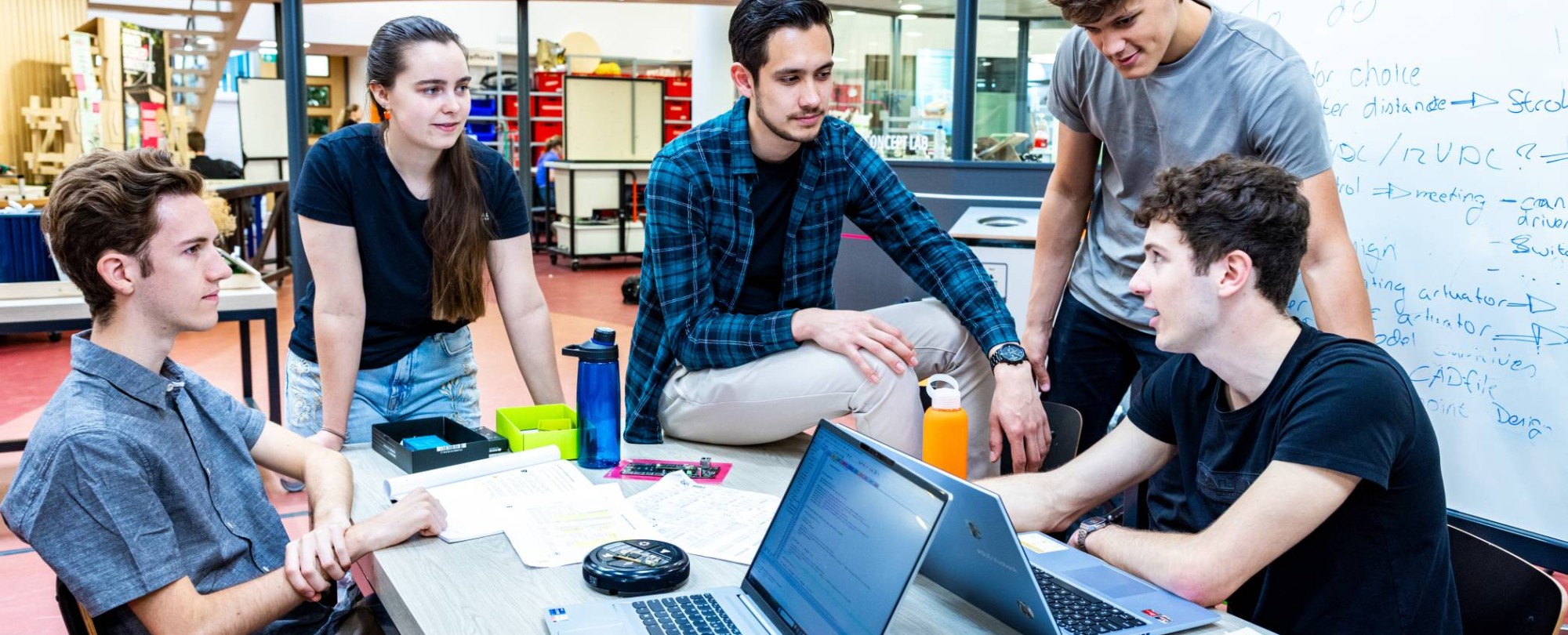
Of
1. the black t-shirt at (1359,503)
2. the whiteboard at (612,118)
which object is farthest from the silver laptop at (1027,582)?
the whiteboard at (612,118)

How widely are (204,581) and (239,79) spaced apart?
9.75 meters

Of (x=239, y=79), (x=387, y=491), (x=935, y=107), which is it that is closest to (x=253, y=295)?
(x=387, y=491)

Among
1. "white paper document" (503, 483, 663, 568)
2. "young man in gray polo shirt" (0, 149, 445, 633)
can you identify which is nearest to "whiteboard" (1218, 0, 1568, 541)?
"white paper document" (503, 483, 663, 568)

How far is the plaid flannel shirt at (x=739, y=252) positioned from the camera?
79.8 inches

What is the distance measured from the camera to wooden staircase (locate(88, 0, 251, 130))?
10.4 m

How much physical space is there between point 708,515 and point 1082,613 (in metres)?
0.56

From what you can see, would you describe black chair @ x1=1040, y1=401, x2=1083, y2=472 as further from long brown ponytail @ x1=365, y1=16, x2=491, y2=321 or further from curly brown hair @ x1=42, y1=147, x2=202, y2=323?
curly brown hair @ x1=42, y1=147, x2=202, y2=323

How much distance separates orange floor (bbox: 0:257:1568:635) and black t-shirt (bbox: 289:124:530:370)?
54 cm

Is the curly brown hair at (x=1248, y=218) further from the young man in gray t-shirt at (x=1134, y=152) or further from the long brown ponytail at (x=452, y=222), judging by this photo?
the long brown ponytail at (x=452, y=222)

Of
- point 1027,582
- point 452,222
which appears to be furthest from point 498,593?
point 452,222

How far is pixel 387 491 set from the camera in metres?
1.79

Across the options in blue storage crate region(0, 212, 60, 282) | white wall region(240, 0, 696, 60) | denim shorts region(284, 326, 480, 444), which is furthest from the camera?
white wall region(240, 0, 696, 60)

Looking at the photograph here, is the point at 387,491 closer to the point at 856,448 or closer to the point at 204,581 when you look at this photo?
the point at 204,581

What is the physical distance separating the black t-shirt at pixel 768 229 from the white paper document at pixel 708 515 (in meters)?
0.45
